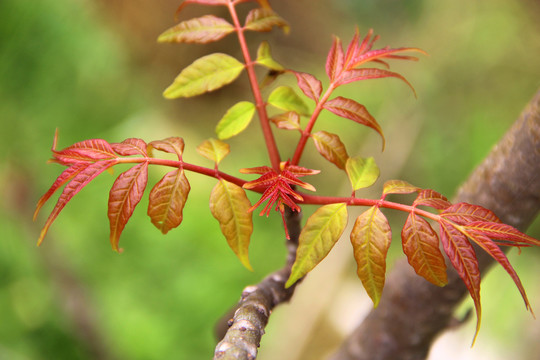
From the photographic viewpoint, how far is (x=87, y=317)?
40.8 inches

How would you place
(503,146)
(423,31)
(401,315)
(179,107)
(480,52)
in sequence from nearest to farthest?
(503,146)
(401,315)
(480,52)
(423,31)
(179,107)

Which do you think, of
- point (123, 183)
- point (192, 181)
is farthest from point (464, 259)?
point (192, 181)

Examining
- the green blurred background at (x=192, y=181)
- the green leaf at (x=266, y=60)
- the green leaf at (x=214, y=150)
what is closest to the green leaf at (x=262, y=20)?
the green leaf at (x=266, y=60)

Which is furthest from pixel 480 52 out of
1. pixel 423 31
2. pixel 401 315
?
pixel 401 315

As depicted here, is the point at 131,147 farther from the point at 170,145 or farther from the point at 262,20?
the point at 262,20

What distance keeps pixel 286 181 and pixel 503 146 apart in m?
0.24

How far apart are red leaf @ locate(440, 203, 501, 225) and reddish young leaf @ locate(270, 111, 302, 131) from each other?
0.45 ft

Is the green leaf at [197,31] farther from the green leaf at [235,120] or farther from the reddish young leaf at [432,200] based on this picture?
the reddish young leaf at [432,200]

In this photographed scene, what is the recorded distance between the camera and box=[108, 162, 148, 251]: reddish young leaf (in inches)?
11.4

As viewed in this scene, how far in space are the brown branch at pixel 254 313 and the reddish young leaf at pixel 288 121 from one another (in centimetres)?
7

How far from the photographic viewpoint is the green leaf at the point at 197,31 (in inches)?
14.8

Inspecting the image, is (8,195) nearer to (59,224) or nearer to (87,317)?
(59,224)

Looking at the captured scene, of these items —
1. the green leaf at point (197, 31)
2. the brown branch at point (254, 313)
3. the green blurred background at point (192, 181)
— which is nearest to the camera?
the brown branch at point (254, 313)

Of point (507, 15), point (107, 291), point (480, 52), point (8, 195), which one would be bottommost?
point (107, 291)
